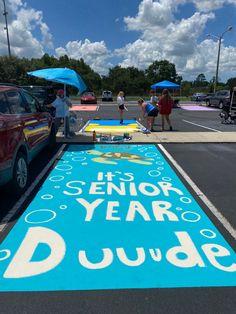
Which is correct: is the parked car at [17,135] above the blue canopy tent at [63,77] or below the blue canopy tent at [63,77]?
below

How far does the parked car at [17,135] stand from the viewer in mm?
4613

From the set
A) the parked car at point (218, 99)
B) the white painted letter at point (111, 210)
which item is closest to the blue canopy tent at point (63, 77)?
the white painted letter at point (111, 210)

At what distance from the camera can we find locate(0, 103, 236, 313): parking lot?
279cm

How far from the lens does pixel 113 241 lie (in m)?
Answer: 3.77

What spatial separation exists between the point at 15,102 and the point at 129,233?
3.31 m

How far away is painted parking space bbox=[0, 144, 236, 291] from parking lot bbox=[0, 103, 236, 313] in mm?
12

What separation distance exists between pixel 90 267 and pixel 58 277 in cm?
34

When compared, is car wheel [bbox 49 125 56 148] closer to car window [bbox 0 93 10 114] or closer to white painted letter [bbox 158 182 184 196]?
car window [bbox 0 93 10 114]

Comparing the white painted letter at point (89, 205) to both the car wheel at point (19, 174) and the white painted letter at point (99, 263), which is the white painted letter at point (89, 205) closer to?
the white painted letter at point (99, 263)

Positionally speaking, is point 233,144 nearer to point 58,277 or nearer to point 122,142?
point 122,142

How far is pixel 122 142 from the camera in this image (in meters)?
10.0

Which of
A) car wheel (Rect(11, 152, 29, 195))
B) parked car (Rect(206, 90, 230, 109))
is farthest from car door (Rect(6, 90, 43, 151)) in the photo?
parked car (Rect(206, 90, 230, 109))

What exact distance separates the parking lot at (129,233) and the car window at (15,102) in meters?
1.39

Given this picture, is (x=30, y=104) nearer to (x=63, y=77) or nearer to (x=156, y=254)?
(x=63, y=77)
